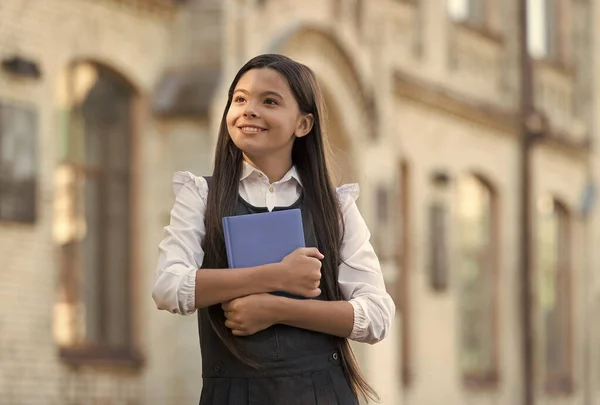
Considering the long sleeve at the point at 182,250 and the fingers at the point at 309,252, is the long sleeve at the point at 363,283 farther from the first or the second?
the long sleeve at the point at 182,250

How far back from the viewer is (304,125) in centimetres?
436

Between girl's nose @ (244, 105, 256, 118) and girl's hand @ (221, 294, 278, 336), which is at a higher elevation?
girl's nose @ (244, 105, 256, 118)

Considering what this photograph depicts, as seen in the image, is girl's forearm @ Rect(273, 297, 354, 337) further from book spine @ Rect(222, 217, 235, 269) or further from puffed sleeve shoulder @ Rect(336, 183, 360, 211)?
puffed sleeve shoulder @ Rect(336, 183, 360, 211)

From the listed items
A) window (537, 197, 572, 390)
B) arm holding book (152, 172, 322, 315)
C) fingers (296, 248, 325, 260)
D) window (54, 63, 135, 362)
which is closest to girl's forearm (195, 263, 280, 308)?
arm holding book (152, 172, 322, 315)

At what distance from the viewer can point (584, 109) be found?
24.7 meters

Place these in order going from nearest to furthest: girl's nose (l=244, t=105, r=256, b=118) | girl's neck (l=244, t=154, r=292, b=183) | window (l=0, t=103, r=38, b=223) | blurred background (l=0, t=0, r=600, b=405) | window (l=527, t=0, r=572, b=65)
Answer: girl's nose (l=244, t=105, r=256, b=118) → girl's neck (l=244, t=154, r=292, b=183) → window (l=0, t=103, r=38, b=223) → blurred background (l=0, t=0, r=600, b=405) → window (l=527, t=0, r=572, b=65)

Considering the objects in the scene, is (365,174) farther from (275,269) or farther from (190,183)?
(275,269)

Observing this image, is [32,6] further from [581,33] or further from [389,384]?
[581,33]

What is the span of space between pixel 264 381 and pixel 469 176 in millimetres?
A: 17362

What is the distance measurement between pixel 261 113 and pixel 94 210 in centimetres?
906

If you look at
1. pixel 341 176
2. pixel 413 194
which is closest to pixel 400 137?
pixel 413 194

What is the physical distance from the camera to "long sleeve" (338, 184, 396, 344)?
423 cm

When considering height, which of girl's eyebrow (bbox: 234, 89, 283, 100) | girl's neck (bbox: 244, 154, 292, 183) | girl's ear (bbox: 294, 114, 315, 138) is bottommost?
girl's neck (bbox: 244, 154, 292, 183)

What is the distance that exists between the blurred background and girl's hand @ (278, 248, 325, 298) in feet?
15.8
